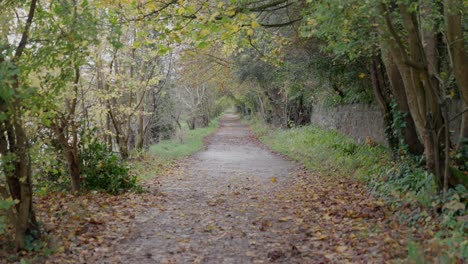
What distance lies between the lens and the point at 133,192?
33.7ft

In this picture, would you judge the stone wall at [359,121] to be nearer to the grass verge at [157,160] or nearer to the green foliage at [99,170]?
the grass verge at [157,160]

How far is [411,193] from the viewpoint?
7539 millimetres

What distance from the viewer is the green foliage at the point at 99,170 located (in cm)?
1005

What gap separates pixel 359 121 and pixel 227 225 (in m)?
11.0

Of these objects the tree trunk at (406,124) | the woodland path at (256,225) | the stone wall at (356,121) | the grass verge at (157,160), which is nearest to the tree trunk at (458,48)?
the tree trunk at (406,124)

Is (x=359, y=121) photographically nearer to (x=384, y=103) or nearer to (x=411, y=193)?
(x=384, y=103)

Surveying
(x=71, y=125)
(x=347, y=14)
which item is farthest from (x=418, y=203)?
(x=71, y=125)

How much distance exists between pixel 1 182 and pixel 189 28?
4.22 m

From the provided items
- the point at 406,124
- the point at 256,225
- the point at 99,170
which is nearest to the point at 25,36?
the point at 256,225

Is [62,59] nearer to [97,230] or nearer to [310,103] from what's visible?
[97,230]

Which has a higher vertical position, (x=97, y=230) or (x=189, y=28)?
(x=189, y=28)

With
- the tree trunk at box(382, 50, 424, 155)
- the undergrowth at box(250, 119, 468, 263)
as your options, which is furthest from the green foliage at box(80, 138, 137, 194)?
the tree trunk at box(382, 50, 424, 155)

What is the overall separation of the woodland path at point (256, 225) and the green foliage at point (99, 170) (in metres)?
1.19

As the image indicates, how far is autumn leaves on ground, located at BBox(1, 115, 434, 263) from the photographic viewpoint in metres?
5.81
